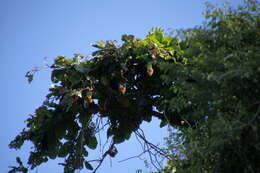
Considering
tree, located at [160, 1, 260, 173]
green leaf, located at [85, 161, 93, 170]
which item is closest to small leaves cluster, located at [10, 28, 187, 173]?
green leaf, located at [85, 161, 93, 170]

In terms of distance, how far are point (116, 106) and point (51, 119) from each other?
71 centimetres

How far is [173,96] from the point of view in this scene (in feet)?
12.6

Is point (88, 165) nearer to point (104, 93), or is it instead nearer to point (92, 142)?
point (92, 142)

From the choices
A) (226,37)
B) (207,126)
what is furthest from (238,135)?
(226,37)

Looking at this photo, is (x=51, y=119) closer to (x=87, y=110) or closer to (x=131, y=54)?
(x=87, y=110)

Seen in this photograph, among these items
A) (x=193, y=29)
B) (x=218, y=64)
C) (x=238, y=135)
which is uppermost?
(x=193, y=29)

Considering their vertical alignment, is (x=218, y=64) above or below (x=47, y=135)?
below

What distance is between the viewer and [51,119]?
3.87 m

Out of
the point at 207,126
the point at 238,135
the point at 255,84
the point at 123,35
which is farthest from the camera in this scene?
the point at 123,35

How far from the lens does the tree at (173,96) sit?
253cm

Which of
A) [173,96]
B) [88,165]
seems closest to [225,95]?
[173,96]

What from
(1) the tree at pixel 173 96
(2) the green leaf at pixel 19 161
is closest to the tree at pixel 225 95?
(1) the tree at pixel 173 96

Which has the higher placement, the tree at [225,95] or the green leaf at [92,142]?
the green leaf at [92,142]

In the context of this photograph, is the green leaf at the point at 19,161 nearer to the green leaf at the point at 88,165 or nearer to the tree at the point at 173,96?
the tree at the point at 173,96
